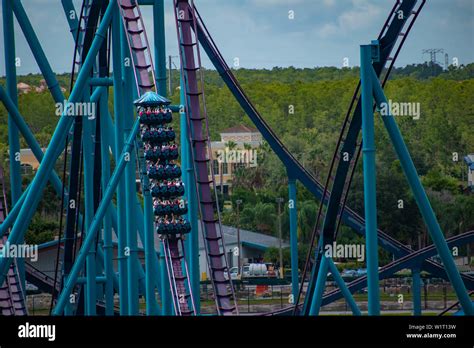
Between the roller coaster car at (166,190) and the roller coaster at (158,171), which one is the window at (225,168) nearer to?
the roller coaster at (158,171)

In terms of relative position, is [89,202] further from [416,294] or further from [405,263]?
[405,263]

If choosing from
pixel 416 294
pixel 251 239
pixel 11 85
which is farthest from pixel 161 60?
pixel 416 294

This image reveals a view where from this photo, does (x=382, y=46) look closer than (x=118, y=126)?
Yes

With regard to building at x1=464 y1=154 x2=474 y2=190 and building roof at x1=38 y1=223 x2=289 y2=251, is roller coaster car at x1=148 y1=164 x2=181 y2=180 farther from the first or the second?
building at x1=464 y1=154 x2=474 y2=190

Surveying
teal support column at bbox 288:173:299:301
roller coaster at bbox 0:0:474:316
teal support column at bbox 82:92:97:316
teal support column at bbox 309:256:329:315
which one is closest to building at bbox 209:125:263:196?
roller coaster at bbox 0:0:474:316

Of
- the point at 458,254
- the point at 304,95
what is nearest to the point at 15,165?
the point at 304,95
